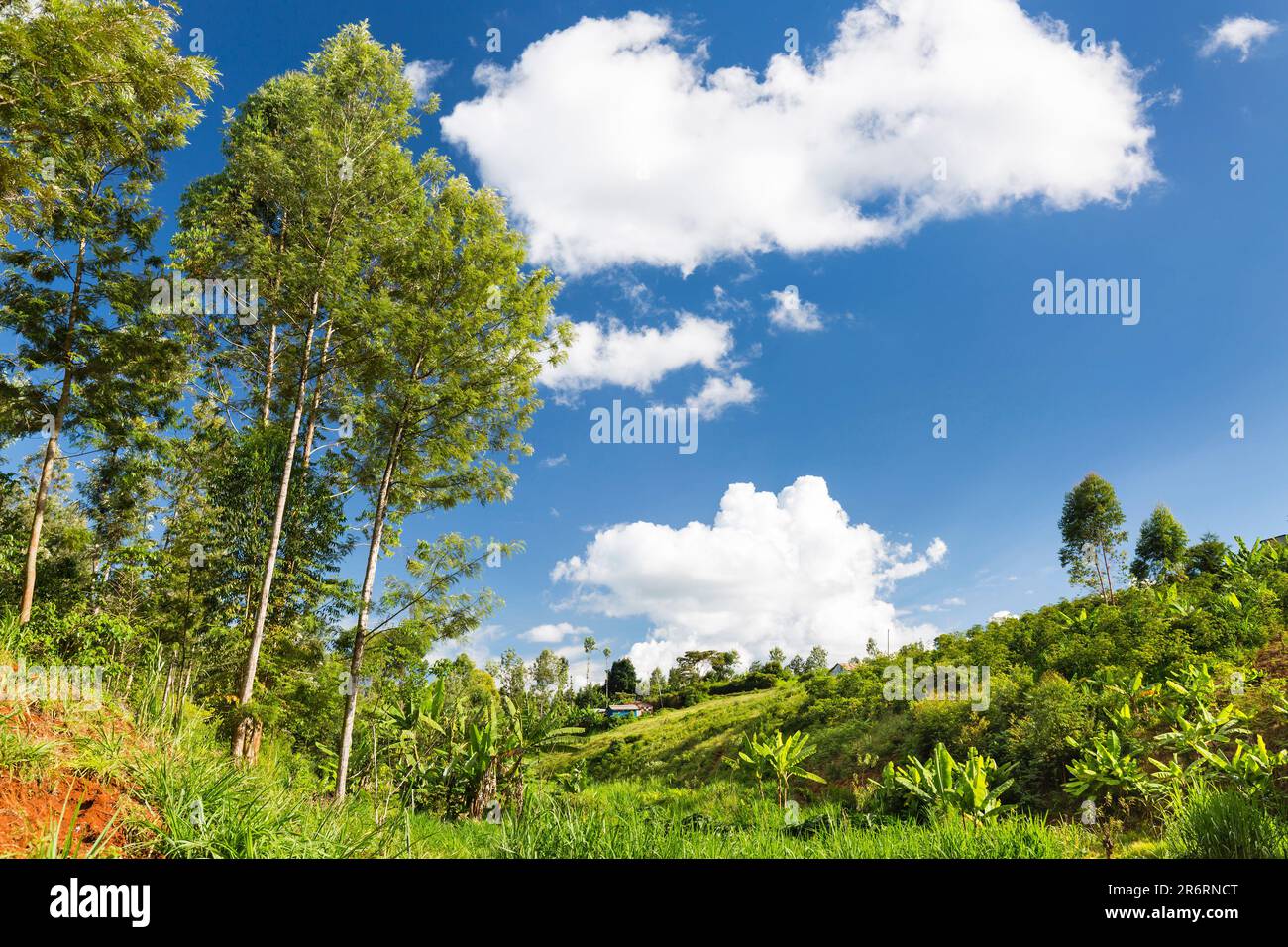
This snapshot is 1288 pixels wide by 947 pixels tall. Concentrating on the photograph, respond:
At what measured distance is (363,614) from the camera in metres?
11.7

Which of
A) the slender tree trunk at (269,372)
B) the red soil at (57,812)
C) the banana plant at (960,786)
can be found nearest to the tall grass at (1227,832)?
the banana plant at (960,786)

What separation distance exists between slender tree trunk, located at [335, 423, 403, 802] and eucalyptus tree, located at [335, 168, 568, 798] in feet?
0.09

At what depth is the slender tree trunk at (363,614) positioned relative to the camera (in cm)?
1069

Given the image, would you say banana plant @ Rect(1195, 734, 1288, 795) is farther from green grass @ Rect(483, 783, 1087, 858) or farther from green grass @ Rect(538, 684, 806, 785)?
green grass @ Rect(538, 684, 806, 785)

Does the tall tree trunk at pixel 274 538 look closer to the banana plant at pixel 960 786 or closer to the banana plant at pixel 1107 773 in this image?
the banana plant at pixel 960 786

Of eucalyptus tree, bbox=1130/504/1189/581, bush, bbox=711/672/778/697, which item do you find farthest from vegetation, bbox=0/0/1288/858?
eucalyptus tree, bbox=1130/504/1189/581

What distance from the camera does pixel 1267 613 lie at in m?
11.6

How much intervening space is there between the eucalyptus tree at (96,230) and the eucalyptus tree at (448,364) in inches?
182

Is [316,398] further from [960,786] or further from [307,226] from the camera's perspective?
[960,786]
